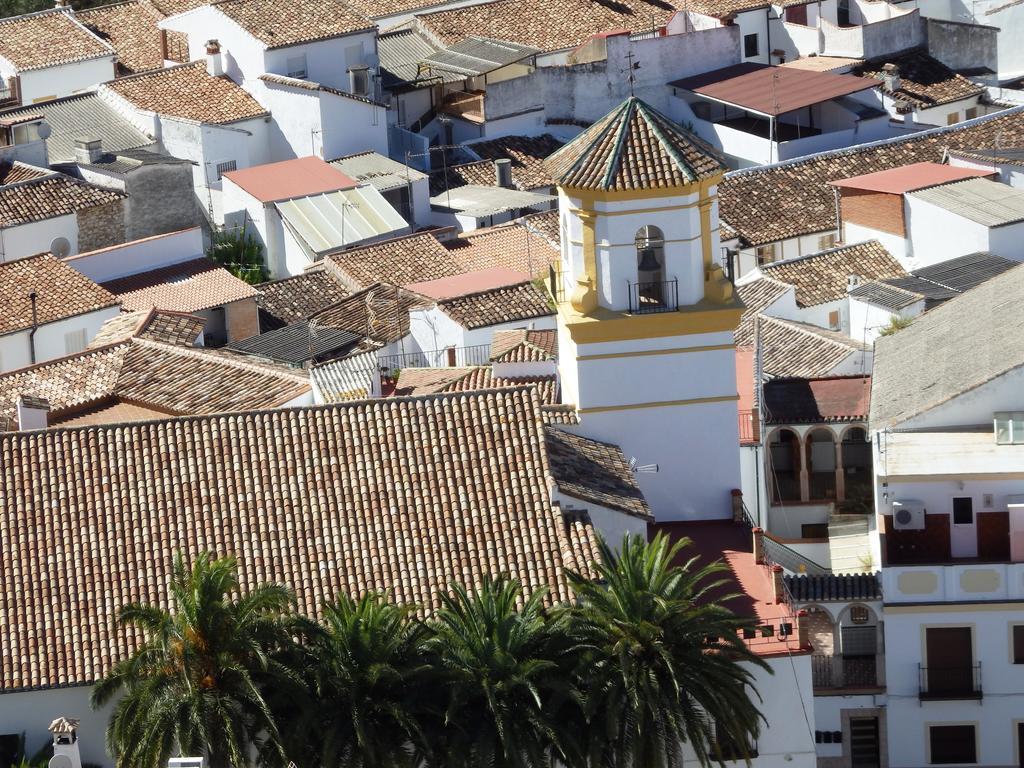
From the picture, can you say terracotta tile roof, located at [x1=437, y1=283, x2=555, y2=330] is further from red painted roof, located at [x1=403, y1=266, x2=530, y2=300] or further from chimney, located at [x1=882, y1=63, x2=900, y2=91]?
chimney, located at [x1=882, y1=63, x2=900, y2=91]

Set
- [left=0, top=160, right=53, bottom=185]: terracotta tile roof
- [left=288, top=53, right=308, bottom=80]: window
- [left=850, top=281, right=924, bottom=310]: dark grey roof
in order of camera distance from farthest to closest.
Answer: [left=288, top=53, right=308, bottom=80]: window, [left=0, top=160, right=53, bottom=185]: terracotta tile roof, [left=850, top=281, right=924, bottom=310]: dark grey roof

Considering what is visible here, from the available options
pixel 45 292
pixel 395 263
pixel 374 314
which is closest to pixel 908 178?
pixel 395 263

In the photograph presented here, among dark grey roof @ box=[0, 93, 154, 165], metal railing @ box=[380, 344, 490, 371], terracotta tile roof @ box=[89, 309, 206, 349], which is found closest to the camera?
terracotta tile roof @ box=[89, 309, 206, 349]

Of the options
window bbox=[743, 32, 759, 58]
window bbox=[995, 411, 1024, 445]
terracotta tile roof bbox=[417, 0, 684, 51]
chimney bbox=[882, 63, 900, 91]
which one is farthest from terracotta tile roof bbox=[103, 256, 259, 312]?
window bbox=[743, 32, 759, 58]

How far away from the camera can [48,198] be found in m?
61.3

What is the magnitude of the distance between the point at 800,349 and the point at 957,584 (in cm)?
1388

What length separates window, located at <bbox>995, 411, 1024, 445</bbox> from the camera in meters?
38.4

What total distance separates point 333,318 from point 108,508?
72.4ft

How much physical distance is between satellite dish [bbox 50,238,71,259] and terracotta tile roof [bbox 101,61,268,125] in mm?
8256

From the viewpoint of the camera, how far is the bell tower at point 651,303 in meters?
35.8

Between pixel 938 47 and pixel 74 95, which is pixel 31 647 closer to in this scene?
pixel 74 95

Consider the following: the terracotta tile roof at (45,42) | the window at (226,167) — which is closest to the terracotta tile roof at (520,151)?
the window at (226,167)

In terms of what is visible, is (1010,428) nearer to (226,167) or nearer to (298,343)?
(298,343)

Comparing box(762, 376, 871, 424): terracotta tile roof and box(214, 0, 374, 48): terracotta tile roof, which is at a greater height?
box(214, 0, 374, 48): terracotta tile roof
